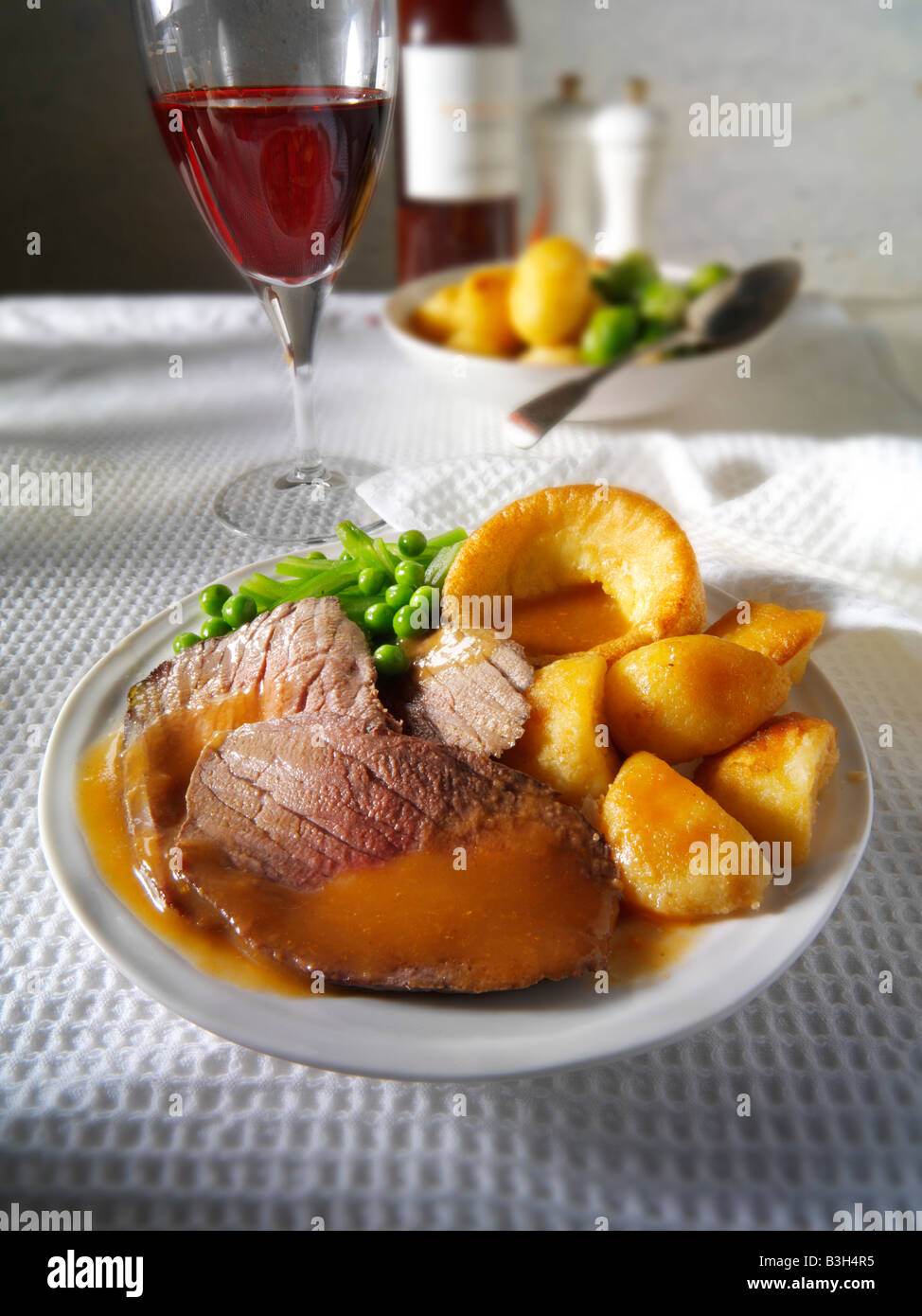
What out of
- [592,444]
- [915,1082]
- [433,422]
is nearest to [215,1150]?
[915,1082]

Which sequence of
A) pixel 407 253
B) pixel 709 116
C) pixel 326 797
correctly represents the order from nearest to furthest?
pixel 326 797, pixel 407 253, pixel 709 116

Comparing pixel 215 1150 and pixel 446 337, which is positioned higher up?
pixel 446 337

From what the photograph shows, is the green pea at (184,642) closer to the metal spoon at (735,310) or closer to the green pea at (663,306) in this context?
the metal spoon at (735,310)

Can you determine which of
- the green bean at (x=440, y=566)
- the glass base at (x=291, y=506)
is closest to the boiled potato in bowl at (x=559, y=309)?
the glass base at (x=291, y=506)

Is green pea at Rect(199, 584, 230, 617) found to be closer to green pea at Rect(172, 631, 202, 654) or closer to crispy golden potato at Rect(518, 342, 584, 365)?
green pea at Rect(172, 631, 202, 654)

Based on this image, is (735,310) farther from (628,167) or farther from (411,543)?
(411,543)

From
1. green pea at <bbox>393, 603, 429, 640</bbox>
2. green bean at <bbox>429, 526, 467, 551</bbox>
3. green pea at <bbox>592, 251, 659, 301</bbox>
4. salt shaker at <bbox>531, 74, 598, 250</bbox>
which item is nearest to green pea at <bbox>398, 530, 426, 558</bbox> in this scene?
green bean at <bbox>429, 526, 467, 551</bbox>

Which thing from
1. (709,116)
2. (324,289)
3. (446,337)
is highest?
(709,116)

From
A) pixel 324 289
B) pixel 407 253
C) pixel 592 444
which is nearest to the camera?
pixel 324 289
